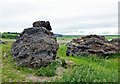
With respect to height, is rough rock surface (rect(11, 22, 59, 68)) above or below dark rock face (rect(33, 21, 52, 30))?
below

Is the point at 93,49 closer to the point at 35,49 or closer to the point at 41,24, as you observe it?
the point at 41,24

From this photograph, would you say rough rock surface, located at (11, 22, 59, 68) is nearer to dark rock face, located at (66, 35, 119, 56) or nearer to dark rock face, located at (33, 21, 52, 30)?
dark rock face, located at (33, 21, 52, 30)

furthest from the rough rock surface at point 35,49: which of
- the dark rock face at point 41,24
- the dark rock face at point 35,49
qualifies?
the dark rock face at point 41,24

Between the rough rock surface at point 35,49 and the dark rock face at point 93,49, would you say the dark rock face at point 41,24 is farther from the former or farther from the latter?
the dark rock face at point 93,49

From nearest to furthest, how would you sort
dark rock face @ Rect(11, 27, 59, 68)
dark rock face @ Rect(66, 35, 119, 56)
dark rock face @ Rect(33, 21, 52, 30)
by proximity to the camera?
1. dark rock face @ Rect(11, 27, 59, 68)
2. dark rock face @ Rect(33, 21, 52, 30)
3. dark rock face @ Rect(66, 35, 119, 56)

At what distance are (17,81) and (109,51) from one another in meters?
16.2

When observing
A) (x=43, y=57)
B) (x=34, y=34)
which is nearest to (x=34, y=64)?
(x=43, y=57)

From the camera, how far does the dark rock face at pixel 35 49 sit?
1170cm

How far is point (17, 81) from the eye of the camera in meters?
8.35

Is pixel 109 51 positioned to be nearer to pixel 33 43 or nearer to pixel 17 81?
pixel 33 43

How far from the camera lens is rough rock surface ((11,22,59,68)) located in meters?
11.7

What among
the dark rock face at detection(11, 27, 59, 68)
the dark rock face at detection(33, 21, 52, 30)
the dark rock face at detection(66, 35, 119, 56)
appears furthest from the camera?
the dark rock face at detection(66, 35, 119, 56)

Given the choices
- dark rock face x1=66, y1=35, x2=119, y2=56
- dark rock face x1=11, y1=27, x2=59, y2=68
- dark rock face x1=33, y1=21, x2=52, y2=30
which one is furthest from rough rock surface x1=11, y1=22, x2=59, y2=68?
dark rock face x1=66, y1=35, x2=119, y2=56

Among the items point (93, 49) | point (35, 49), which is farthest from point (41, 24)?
point (93, 49)
